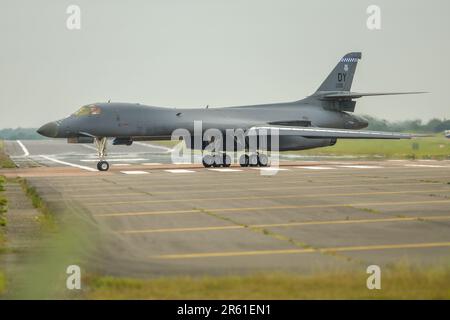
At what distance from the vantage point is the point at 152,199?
Answer: 20.8 m

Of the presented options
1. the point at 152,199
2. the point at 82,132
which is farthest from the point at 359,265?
the point at 82,132

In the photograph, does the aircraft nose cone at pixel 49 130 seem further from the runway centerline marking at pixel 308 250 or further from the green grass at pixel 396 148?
the green grass at pixel 396 148

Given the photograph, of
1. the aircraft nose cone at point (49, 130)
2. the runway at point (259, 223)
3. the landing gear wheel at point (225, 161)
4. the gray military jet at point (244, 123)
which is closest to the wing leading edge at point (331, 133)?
the gray military jet at point (244, 123)

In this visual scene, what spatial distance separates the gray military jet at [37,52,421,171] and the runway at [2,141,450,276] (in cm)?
1029

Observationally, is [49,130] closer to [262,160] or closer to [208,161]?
[208,161]

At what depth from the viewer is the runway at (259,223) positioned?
10.8 m

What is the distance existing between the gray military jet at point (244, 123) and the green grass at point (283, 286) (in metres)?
28.6

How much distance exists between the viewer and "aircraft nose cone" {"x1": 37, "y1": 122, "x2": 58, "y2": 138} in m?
37.3

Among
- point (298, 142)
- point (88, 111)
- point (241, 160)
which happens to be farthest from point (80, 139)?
point (298, 142)

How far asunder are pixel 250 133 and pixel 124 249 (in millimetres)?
29875

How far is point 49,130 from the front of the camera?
3747cm

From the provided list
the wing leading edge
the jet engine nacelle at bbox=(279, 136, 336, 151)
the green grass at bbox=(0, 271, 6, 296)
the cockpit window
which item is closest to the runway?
the green grass at bbox=(0, 271, 6, 296)

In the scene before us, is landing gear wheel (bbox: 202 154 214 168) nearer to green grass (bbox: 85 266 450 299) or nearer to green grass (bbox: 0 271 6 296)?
green grass (bbox: 0 271 6 296)
